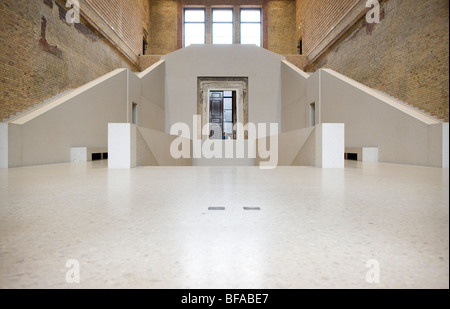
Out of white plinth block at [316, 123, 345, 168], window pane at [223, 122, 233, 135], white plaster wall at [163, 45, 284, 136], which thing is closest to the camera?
white plinth block at [316, 123, 345, 168]

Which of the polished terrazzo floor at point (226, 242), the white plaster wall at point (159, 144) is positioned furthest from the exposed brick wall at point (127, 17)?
the polished terrazzo floor at point (226, 242)

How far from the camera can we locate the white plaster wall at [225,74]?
14664mm

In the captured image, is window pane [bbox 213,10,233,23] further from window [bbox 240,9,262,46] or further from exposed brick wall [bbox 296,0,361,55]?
exposed brick wall [bbox 296,0,361,55]

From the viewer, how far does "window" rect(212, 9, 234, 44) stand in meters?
21.4

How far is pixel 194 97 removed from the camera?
14.6 meters

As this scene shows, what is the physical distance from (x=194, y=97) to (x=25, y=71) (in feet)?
25.3

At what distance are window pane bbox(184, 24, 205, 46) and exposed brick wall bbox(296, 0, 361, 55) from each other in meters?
7.13

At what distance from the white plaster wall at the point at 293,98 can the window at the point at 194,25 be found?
31.5 ft

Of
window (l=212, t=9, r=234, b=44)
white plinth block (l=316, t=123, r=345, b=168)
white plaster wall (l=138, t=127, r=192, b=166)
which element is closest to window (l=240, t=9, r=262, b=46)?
window (l=212, t=9, r=234, b=44)

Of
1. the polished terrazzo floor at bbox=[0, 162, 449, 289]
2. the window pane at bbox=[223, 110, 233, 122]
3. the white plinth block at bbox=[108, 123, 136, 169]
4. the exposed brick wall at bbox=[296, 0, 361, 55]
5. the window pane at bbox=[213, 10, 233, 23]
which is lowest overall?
the polished terrazzo floor at bbox=[0, 162, 449, 289]

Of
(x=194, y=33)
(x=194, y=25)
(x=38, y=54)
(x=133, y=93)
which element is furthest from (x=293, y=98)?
(x=194, y=25)

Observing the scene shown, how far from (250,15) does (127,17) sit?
9818 millimetres

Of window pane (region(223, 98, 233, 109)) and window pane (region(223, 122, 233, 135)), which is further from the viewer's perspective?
window pane (region(223, 98, 233, 109))
